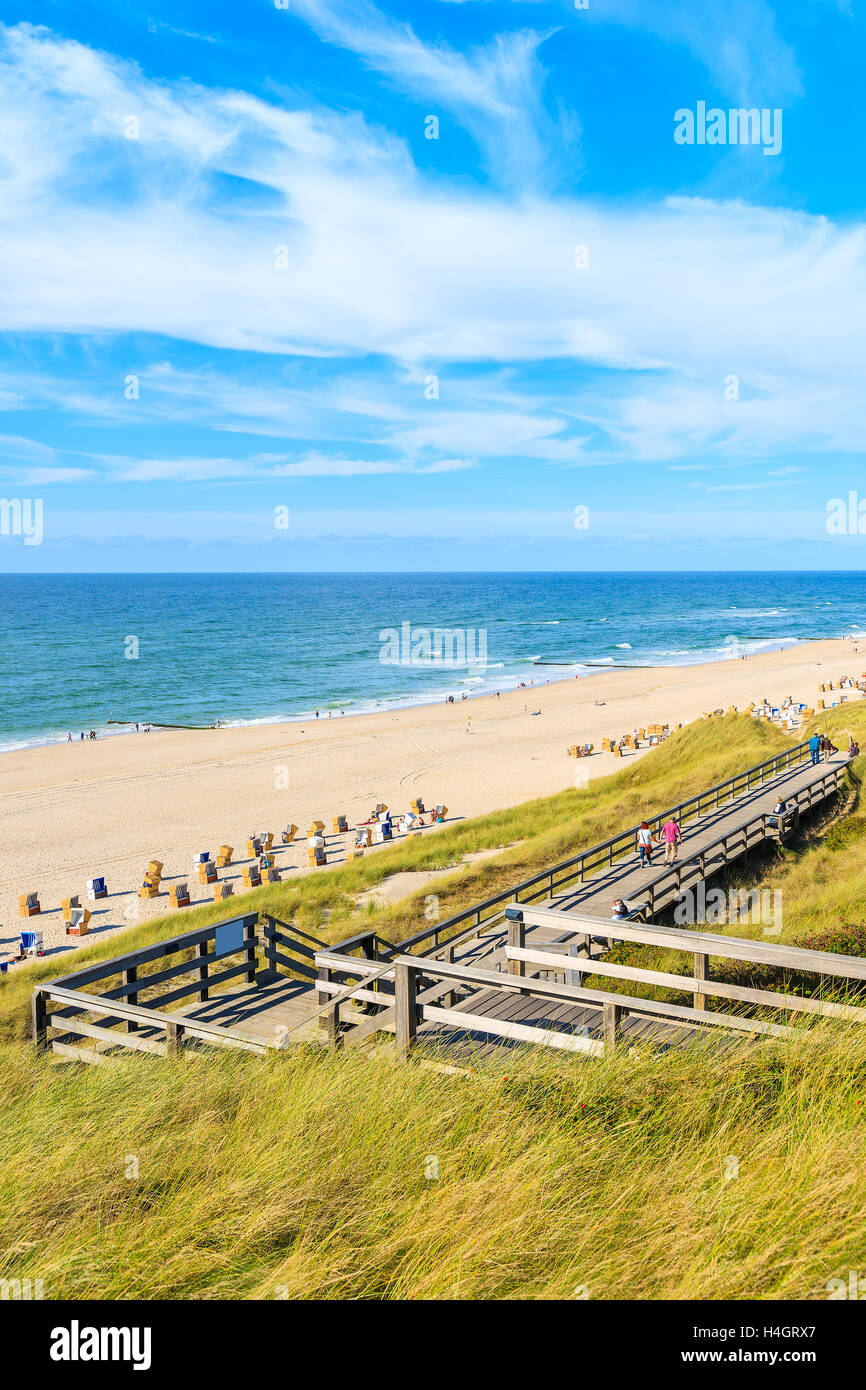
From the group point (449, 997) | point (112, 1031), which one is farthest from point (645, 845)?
point (112, 1031)

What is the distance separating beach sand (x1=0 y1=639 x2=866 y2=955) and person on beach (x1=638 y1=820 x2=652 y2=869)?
30.8 feet

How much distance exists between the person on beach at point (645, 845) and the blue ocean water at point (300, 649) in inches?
1565

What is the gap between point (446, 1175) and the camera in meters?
4.27

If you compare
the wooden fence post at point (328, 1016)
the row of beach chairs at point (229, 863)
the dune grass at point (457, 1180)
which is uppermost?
the dune grass at point (457, 1180)

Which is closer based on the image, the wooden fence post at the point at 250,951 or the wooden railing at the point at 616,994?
the wooden railing at the point at 616,994

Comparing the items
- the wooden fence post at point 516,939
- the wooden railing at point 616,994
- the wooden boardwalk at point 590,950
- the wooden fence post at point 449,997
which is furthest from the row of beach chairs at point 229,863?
the wooden railing at point 616,994

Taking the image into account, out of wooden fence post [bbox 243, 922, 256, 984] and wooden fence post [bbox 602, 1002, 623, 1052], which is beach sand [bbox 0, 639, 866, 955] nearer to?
wooden fence post [bbox 243, 922, 256, 984]

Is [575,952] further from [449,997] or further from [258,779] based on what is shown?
[258,779]

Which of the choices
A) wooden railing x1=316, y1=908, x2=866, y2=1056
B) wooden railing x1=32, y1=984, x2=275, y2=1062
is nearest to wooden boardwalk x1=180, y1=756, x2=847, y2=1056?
wooden railing x1=316, y1=908, x2=866, y2=1056

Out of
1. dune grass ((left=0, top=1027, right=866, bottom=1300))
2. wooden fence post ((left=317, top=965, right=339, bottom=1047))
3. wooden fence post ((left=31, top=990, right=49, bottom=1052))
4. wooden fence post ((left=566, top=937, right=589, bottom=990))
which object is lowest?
wooden fence post ((left=566, top=937, right=589, bottom=990))

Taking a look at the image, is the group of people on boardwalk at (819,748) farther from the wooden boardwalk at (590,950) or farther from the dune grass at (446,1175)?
the dune grass at (446,1175)

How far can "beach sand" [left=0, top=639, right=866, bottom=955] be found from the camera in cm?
2497

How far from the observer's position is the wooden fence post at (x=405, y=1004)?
6.11 metres

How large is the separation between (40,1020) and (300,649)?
285 feet
